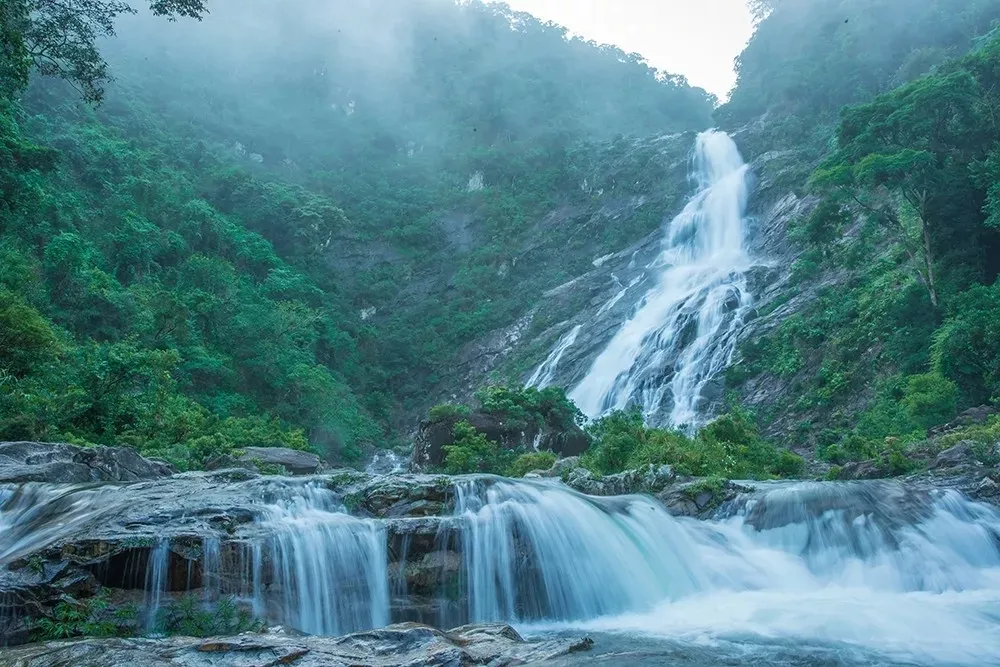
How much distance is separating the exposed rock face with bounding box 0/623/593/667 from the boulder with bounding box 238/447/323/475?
10.3 meters

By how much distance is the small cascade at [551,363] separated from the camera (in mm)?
29312

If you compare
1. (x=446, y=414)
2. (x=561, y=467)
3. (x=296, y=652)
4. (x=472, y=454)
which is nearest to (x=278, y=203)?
(x=446, y=414)

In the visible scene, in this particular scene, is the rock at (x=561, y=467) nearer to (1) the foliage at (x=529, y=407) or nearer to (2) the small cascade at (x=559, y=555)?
(1) the foliage at (x=529, y=407)

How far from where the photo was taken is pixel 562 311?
1369 inches

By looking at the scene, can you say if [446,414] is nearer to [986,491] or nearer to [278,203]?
[986,491]

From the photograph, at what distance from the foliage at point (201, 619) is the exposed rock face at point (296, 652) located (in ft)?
3.60

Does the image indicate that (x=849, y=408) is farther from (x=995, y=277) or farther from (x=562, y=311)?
(x=562, y=311)

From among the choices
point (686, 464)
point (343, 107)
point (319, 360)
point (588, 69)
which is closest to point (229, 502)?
point (686, 464)

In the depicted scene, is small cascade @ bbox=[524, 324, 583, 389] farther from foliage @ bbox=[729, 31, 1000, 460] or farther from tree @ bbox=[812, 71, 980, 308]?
tree @ bbox=[812, 71, 980, 308]

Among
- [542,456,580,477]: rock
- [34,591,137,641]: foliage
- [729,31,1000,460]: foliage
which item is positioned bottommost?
[34,591,137,641]: foliage

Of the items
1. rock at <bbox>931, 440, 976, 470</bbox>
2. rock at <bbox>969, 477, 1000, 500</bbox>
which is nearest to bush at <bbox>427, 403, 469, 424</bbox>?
rock at <bbox>931, 440, 976, 470</bbox>

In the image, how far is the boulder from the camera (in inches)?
626

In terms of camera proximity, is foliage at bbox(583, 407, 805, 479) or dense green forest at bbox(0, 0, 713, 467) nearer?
foliage at bbox(583, 407, 805, 479)

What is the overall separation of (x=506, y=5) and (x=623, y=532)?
67.8 metres
